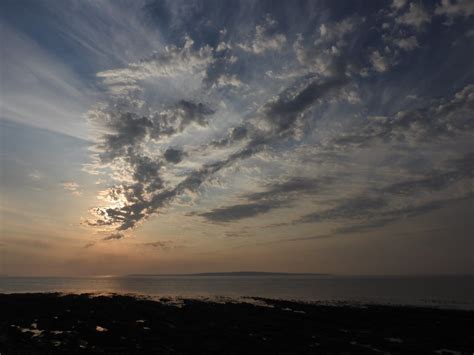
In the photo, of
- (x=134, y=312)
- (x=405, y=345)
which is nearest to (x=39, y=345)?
(x=134, y=312)

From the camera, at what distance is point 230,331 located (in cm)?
3525

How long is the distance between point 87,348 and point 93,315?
64.9ft

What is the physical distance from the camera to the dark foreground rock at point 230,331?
28.1 m

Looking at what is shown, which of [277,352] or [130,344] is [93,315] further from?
[277,352]

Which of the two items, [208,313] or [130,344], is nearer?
[130,344]

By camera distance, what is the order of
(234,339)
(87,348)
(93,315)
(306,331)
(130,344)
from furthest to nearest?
1. (93,315)
2. (306,331)
3. (234,339)
4. (130,344)
5. (87,348)

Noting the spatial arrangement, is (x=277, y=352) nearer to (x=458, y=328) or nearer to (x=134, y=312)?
(x=458, y=328)

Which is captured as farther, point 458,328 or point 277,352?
point 458,328

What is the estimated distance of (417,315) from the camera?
4725cm

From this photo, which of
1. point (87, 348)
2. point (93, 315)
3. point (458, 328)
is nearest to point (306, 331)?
point (458, 328)

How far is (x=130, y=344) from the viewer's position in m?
29.0

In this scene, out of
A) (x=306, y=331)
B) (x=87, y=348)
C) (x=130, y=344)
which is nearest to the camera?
(x=87, y=348)

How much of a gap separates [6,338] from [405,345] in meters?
34.2

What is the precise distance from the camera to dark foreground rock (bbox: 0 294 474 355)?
92.2 feet
